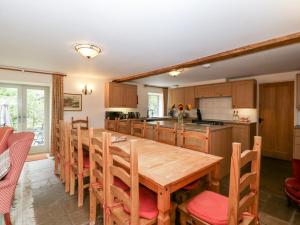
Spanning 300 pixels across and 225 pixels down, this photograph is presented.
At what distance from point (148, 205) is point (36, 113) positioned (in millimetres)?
4387

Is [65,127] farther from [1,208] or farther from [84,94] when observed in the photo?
[84,94]

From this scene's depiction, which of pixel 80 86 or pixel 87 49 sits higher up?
pixel 87 49

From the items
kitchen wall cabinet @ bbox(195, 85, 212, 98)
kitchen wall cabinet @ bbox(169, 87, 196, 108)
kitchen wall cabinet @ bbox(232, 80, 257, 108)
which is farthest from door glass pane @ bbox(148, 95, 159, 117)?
kitchen wall cabinet @ bbox(232, 80, 257, 108)

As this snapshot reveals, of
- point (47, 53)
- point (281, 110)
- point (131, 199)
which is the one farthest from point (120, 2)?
point (281, 110)

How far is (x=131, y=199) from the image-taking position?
1.25 meters

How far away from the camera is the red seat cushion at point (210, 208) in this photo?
1232mm

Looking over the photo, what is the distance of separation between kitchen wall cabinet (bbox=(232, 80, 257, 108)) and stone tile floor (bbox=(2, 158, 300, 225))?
1.91 metres

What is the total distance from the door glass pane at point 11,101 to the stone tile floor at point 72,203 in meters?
1.54

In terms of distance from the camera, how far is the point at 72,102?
4.86 meters

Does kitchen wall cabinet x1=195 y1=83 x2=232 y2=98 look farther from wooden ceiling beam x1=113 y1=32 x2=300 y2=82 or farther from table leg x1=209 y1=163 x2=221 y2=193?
table leg x1=209 y1=163 x2=221 y2=193

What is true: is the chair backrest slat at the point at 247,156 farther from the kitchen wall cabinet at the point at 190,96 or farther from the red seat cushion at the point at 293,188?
the kitchen wall cabinet at the point at 190,96

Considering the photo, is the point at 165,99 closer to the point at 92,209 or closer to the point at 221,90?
the point at 221,90

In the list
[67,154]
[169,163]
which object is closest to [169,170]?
[169,163]

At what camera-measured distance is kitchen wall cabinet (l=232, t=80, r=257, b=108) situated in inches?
181
